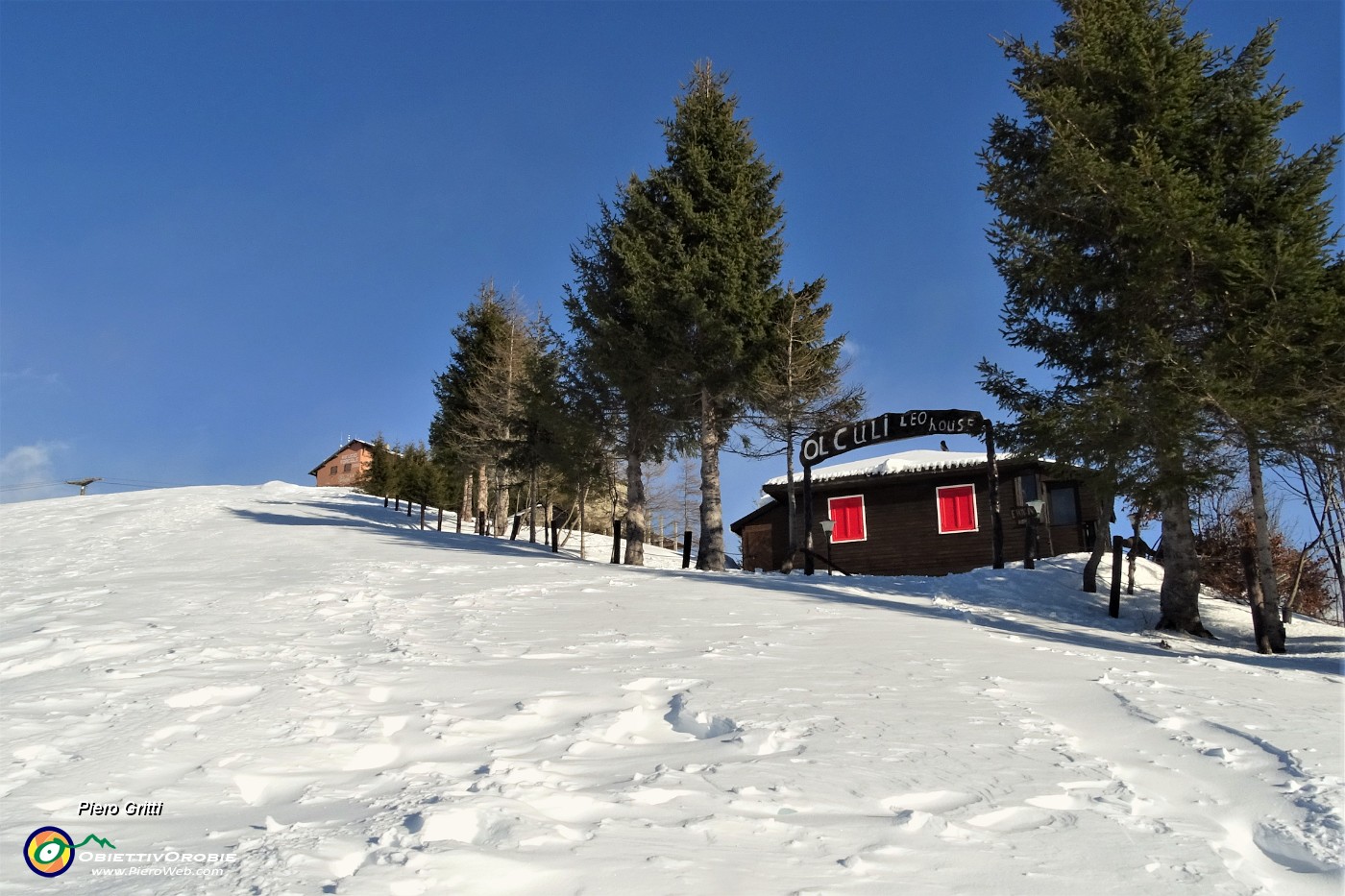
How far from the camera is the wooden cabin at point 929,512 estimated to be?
83.6 feet

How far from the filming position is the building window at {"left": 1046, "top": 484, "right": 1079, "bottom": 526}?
84.4 ft

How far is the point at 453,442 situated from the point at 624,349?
14.2 meters

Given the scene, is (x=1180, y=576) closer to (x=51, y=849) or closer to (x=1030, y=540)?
(x=1030, y=540)

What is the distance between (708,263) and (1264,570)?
39.2ft

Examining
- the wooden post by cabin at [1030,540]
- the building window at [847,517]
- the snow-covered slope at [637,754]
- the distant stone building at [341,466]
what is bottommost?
the snow-covered slope at [637,754]

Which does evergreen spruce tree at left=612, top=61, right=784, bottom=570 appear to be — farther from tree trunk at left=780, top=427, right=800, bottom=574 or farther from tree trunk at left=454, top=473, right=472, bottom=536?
tree trunk at left=454, top=473, right=472, bottom=536

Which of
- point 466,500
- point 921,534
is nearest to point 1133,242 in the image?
point 921,534

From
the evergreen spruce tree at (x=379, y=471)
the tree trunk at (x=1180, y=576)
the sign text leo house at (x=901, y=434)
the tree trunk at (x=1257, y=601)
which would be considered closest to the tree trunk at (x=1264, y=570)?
the tree trunk at (x=1257, y=601)

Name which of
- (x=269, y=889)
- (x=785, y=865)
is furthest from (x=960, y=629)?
(x=269, y=889)

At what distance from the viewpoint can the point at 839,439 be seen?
18.4 metres

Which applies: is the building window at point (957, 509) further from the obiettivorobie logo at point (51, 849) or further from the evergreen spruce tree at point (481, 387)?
the obiettivorobie logo at point (51, 849)

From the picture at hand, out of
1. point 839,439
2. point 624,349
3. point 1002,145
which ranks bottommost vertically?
point 839,439

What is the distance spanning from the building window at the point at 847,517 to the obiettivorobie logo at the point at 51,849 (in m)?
25.5

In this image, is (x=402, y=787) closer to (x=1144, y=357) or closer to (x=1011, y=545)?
(x=1144, y=357)
